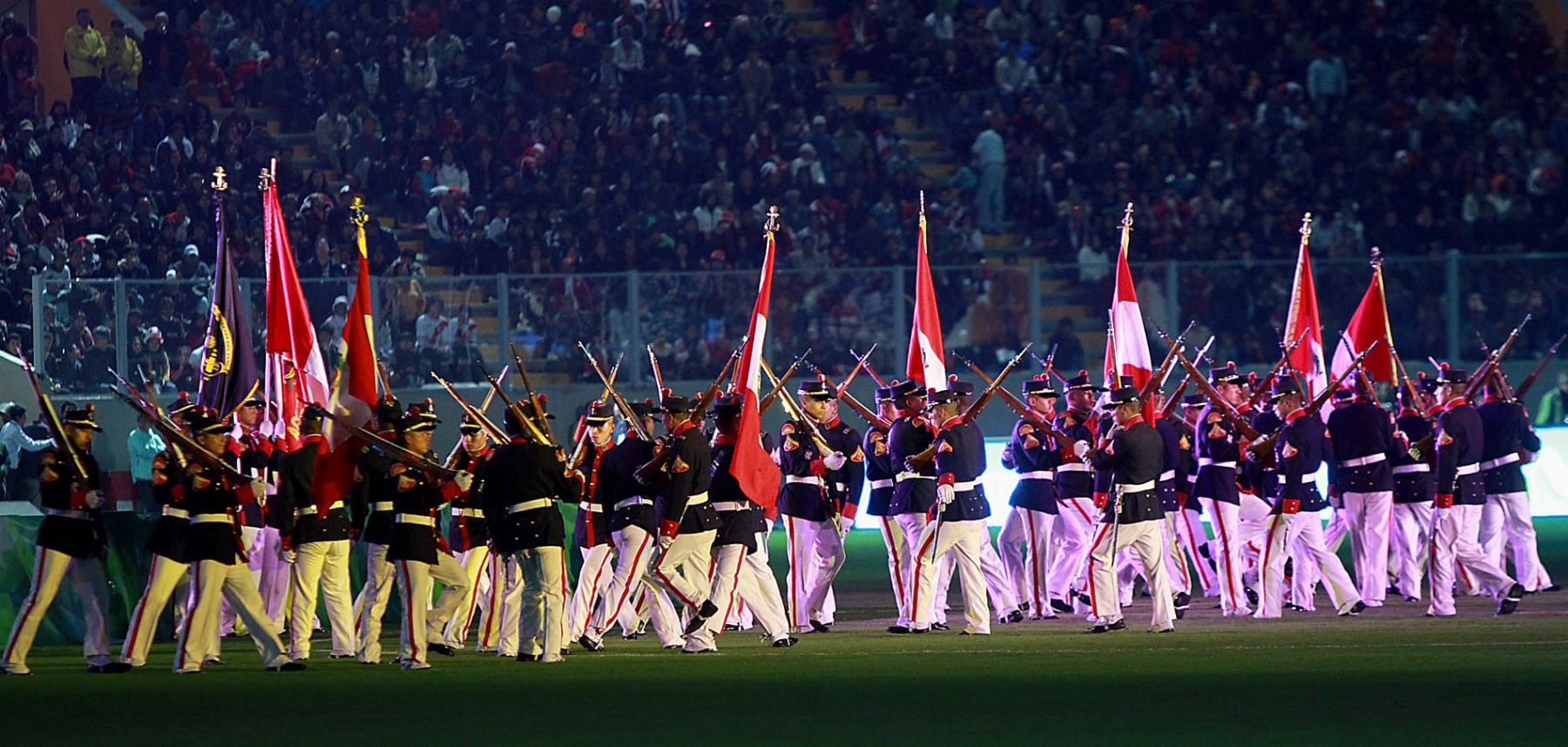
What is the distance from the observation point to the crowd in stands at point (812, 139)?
26.5 m

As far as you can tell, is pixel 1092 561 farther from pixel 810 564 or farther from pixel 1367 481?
pixel 1367 481

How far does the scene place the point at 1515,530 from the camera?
1681 centimetres

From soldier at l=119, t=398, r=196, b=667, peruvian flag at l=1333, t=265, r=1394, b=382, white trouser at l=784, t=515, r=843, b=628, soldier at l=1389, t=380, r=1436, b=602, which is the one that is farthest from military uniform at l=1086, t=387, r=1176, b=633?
soldier at l=119, t=398, r=196, b=667

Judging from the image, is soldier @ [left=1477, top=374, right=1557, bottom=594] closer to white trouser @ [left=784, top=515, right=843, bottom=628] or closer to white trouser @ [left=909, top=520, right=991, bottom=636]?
white trouser @ [left=909, top=520, right=991, bottom=636]

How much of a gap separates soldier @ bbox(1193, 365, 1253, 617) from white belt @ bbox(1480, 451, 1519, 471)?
6.91 feet

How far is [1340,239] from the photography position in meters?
28.3

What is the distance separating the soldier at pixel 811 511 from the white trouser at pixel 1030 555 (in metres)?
1.42

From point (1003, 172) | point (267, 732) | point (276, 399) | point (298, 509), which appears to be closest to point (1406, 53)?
point (1003, 172)

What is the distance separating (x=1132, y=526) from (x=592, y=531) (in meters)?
3.67

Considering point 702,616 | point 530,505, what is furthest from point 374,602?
point 702,616

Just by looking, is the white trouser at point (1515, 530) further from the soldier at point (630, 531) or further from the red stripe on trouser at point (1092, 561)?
the soldier at point (630, 531)

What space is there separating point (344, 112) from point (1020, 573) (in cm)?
1586

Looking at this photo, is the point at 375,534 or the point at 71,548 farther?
the point at 375,534

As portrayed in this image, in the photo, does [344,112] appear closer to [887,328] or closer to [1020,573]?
[887,328]
